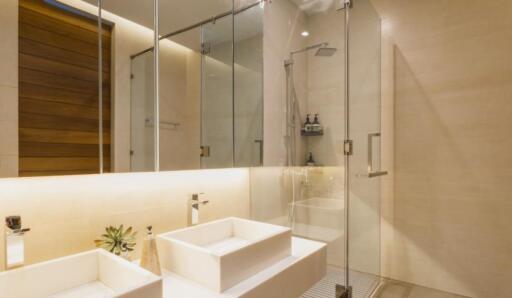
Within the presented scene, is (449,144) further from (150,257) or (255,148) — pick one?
(150,257)

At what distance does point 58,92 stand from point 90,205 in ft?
1.44

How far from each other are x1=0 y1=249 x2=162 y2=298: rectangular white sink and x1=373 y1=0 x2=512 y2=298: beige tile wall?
2.21m

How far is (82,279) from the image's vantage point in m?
0.94

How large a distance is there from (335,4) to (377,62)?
72 cm

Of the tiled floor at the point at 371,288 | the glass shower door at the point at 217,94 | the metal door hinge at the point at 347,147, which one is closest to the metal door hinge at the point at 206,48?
the glass shower door at the point at 217,94

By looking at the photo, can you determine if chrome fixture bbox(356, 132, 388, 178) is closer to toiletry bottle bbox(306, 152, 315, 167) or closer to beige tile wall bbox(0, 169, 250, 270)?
toiletry bottle bbox(306, 152, 315, 167)

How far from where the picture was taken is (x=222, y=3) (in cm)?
166

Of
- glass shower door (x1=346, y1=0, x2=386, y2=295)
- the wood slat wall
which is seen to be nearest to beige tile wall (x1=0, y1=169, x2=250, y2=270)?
the wood slat wall

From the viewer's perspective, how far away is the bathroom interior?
0.90 metres

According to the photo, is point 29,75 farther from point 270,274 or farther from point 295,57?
point 295,57

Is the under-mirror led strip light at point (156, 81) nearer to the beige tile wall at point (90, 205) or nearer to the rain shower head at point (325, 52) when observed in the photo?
the beige tile wall at point (90, 205)

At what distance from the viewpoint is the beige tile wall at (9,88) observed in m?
0.78

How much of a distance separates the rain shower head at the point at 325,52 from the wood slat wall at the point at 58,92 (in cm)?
133

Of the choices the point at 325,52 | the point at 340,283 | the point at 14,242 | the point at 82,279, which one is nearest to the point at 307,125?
the point at 325,52
